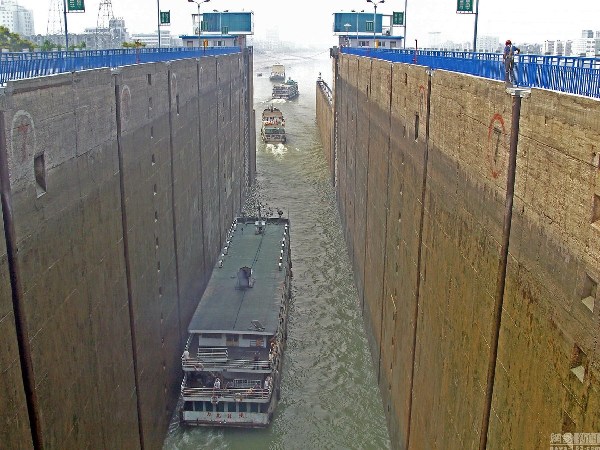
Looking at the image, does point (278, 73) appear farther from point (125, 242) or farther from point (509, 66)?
point (509, 66)

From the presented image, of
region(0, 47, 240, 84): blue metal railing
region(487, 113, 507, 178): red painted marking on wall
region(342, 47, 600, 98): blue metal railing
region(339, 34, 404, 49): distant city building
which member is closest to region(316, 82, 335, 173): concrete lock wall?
region(339, 34, 404, 49): distant city building

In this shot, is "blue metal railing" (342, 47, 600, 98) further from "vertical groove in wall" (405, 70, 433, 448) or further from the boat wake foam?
the boat wake foam

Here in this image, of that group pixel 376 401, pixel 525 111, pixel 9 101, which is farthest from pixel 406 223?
pixel 9 101

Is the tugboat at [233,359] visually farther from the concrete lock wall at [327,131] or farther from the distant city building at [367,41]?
the distant city building at [367,41]

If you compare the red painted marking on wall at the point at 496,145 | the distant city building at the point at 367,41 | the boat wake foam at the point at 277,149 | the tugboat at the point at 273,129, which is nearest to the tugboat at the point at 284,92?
the tugboat at the point at 273,129

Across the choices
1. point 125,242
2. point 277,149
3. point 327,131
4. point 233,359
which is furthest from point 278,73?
point 125,242
